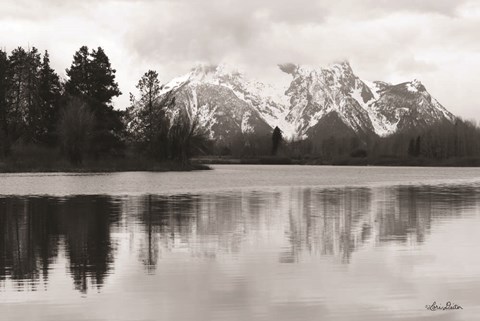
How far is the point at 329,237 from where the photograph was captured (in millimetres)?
24000

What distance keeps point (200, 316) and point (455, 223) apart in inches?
759

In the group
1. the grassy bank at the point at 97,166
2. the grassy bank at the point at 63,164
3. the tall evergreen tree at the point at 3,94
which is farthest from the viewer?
the tall evergreen tree at the point at 3,94

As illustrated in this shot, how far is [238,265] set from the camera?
60.0 ft

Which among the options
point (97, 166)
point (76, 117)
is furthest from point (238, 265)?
point (97, 166)

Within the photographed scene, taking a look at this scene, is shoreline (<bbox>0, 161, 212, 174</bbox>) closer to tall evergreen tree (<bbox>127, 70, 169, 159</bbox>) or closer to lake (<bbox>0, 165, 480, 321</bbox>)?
tall evergreen tree (<bbox>127, 70, 169, 159</bbox>)

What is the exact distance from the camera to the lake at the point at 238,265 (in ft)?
43.8

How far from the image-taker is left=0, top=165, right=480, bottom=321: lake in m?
13.4

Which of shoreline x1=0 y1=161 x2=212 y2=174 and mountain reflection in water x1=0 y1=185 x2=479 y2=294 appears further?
shoreline x1=0 y1=161 x2=212 y2=174

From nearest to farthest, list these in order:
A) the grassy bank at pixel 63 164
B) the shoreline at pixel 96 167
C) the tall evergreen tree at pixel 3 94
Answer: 1. the shoreline at pixel 96 167
2. the grassy bank at pixel 63 164
3. the tall evergreen tree at pixel 3 94

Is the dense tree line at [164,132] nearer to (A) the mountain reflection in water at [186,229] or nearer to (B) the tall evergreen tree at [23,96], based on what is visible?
(B) the tall evergreen tree at [23,96]
